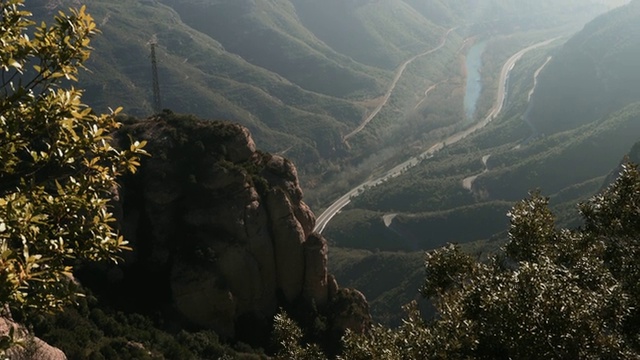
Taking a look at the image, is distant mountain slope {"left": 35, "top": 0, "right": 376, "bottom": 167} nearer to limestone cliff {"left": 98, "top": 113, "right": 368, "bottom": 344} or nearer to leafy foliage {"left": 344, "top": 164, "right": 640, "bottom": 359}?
limestone cliff {"left": 98, "top": 113, "right": 368, "bottom": 344}

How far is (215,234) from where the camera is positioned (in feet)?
156

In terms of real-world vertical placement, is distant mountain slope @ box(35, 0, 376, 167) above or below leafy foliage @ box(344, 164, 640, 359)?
above

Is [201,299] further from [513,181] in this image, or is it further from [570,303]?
[513,181]

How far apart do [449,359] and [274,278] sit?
113 ft

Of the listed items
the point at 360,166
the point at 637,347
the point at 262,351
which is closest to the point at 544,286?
the point at 637,347

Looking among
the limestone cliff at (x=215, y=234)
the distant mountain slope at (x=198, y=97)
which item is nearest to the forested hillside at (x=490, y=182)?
the distant mountain slope at (x=198, y=97)

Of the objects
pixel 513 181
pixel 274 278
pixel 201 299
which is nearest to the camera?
pixel 201 299

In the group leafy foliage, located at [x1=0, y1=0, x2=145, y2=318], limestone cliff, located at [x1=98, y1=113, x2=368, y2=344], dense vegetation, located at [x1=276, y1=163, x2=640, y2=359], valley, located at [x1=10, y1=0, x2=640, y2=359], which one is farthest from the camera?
limestone cliff, located at [x1=98, y1=113, x2=368, y2=344]

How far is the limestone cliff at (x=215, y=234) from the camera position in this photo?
45.2 m

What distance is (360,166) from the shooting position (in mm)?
185625

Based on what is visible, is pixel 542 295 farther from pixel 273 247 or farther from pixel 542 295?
pixel 273 247

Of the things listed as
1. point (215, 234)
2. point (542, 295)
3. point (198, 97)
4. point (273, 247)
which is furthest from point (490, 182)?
point (542, 295)

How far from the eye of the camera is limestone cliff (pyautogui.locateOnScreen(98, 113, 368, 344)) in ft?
148

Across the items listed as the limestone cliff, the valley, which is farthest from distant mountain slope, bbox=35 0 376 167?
the limestone cliff
